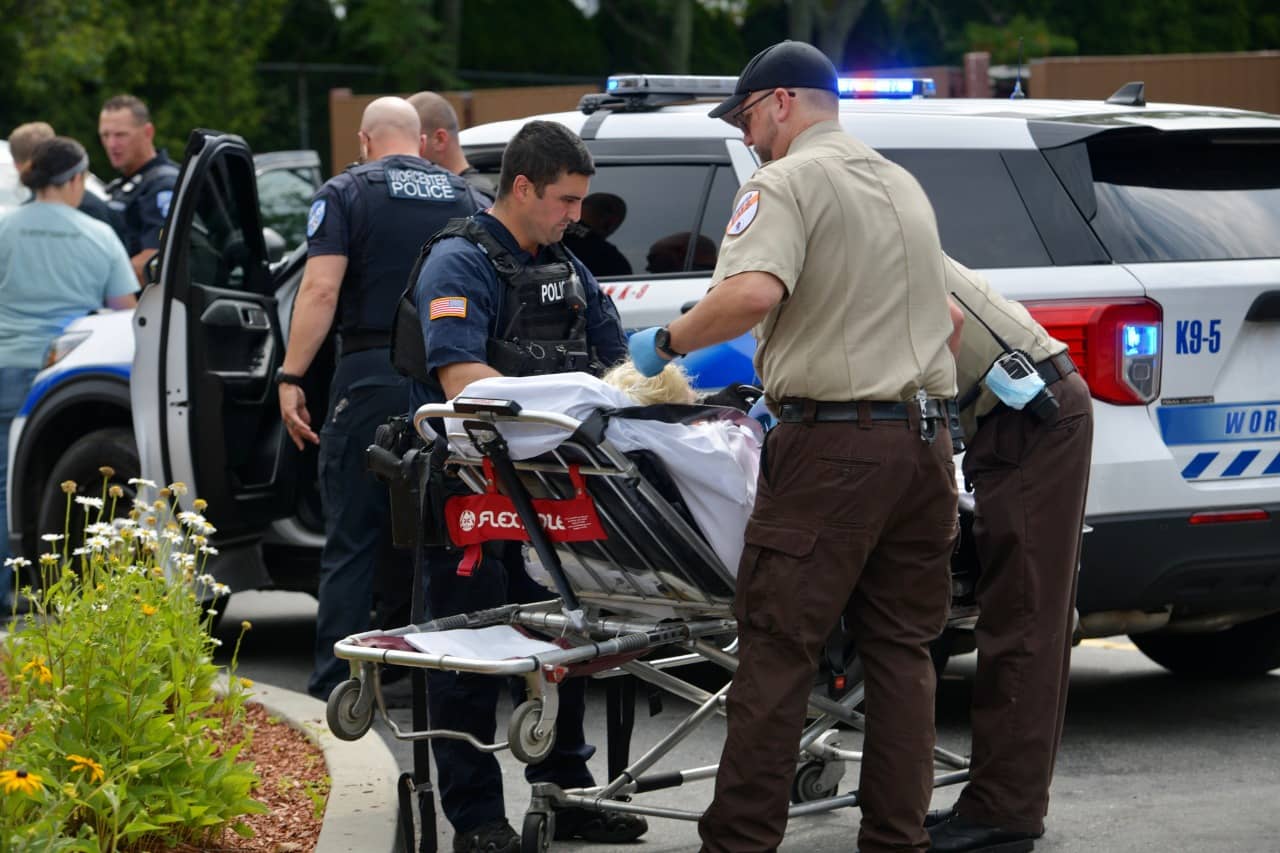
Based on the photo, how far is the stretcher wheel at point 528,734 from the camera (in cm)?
396

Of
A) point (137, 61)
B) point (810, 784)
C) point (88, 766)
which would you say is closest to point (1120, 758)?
point (810, 784)

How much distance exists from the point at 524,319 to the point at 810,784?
1438mm

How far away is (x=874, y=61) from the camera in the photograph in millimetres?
35781

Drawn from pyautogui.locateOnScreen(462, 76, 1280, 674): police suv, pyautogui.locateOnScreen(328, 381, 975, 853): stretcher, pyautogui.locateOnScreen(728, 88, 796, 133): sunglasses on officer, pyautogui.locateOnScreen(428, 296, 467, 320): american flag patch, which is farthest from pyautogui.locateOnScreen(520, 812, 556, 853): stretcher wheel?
pyautogui.locateOnScreen(462, 76, 1280, 674): police suv

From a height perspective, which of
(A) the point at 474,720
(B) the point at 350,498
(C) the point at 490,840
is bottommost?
(C) the point at 490,840

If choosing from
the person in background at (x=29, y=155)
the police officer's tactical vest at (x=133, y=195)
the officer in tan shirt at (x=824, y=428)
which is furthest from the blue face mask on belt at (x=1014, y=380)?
the person in background at (x=29, y=155)

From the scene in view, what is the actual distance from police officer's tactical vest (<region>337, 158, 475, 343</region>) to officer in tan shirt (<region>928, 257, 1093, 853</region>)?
216cm

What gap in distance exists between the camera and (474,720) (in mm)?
4742

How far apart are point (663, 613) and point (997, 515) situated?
92 cm

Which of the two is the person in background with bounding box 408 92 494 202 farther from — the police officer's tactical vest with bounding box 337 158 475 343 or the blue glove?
the blue glove

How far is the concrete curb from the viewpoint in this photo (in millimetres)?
4539

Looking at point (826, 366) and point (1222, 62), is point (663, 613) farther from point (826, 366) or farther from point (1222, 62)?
point (1222, 62)

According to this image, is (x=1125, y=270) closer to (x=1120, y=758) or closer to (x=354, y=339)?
(x=1120, y=758)

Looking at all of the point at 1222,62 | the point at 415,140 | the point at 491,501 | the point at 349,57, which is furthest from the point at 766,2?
the point at 491,501
